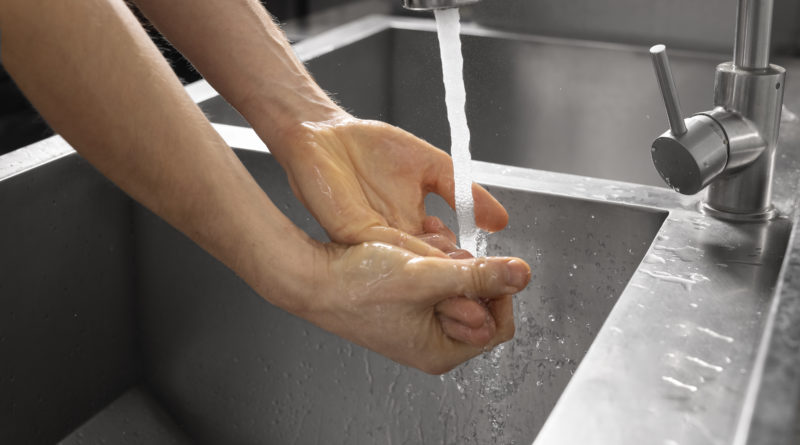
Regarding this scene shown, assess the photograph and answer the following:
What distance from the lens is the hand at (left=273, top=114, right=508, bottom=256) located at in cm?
71

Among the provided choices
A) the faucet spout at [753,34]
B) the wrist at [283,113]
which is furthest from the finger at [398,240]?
the faucet spout at [753,34]

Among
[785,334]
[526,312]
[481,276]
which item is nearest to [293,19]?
[526,312]

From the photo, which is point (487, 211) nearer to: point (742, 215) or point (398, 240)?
point (398, 240)

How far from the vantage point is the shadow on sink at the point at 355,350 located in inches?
30.3

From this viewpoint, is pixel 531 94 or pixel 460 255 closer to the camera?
pixel 460 255

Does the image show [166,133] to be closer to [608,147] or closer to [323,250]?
[323,250]

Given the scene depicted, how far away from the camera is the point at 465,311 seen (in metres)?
0.63

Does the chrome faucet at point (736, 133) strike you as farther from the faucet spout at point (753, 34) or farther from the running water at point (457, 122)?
the running water at point (457, 122)

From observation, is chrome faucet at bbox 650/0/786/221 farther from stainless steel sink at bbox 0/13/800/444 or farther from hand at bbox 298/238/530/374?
hand at bbox 298/238/530/374

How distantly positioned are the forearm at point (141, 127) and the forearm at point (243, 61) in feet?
0.44

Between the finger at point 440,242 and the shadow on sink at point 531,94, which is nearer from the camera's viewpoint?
the finger at point 440,242

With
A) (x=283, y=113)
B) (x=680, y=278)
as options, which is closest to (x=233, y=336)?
(x=283, y=113)

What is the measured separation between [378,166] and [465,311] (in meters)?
0.18

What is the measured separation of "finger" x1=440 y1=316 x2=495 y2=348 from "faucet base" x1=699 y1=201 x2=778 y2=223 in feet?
0.72
